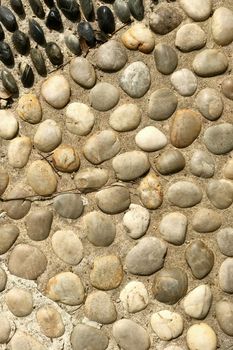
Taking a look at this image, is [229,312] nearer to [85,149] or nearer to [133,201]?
[133,201]

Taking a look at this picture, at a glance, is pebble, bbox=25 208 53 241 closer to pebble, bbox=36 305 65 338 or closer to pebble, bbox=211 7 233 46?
pebble, bbox=36 305 65 338

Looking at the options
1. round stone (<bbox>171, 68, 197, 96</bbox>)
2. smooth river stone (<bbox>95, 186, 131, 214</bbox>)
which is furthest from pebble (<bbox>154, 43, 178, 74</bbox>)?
smooth river stone (<bbox>95, 186, 131, 214</bbox>)

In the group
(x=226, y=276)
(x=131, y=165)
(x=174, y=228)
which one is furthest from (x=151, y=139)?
(x=226, y=276)

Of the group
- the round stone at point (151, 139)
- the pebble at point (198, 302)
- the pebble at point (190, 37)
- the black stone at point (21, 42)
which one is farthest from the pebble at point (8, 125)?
the pebble at point (198, 302)

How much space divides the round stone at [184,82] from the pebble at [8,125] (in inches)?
11.7

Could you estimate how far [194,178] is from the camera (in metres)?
1.19

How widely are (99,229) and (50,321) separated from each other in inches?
7.3

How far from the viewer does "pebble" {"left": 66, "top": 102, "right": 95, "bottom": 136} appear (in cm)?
119

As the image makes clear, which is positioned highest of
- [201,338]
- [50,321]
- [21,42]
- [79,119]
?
[21,42]

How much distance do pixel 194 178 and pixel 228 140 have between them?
91mm

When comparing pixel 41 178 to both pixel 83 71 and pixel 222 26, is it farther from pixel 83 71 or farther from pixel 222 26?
pixel 222 26

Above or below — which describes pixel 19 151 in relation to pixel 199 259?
above

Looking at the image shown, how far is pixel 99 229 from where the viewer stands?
46.4 inches

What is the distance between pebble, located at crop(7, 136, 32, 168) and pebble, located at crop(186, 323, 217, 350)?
0.43 metres
